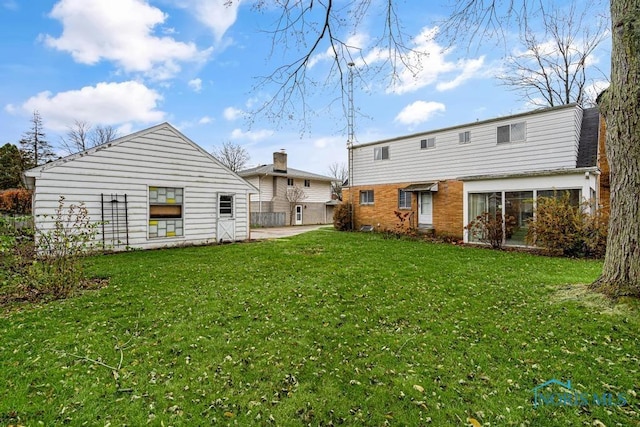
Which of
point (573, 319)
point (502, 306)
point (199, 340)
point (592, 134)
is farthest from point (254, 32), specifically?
point (592, 134)

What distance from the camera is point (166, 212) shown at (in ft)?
40.1

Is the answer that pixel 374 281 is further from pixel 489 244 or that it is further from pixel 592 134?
pixel 592 134

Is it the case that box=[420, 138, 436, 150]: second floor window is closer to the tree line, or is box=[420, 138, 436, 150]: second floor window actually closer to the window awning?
the window awning

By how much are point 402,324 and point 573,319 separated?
2.29m

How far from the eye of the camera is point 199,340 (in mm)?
3906

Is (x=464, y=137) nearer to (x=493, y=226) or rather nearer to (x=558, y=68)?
(x=493, y=226)

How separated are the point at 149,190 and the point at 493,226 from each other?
13.2 m

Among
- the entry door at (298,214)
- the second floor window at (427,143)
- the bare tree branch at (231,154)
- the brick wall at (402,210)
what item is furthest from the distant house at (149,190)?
the bare tree branch at (231,154)

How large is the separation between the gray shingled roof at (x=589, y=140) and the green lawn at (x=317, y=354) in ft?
23.7

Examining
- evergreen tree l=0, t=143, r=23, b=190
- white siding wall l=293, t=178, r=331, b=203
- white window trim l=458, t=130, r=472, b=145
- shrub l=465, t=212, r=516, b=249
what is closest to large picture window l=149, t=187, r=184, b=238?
shrub l=465, t=212, r=516, b=249

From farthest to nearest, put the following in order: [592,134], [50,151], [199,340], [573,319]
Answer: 1. [50,151]
2. [592,134]
3. [573,319]
4. [199,340]

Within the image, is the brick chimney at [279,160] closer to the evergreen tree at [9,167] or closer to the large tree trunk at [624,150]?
the evergreen tree at [9,167]

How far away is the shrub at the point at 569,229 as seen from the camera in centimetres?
949

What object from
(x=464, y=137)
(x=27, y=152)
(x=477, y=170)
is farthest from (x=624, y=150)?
(x=27, y=152)
